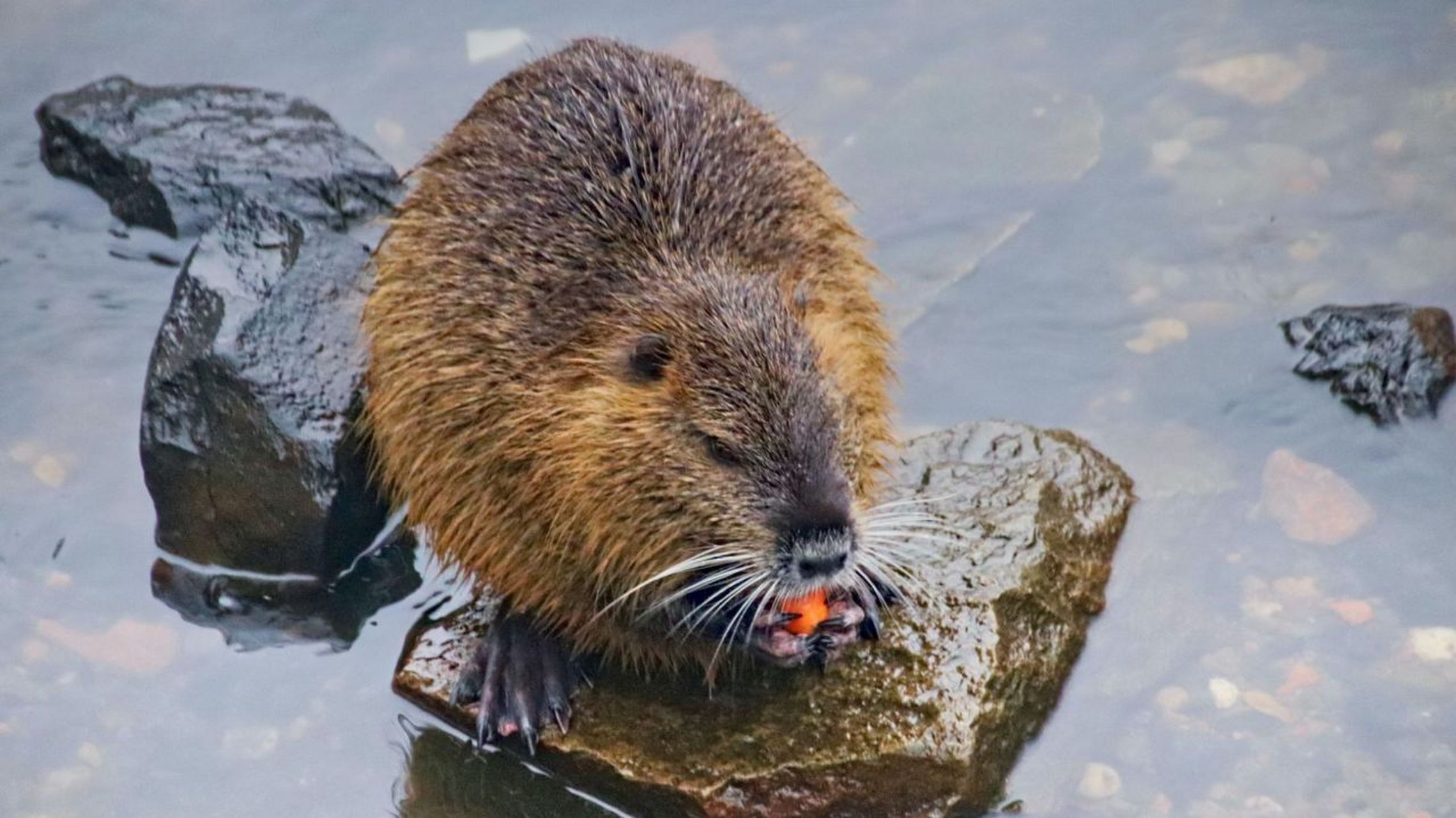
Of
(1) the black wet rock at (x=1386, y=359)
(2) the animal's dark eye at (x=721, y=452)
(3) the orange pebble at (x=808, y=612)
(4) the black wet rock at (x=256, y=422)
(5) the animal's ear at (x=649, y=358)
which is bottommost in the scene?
(1) the black wet rock at (x=1386, y=359)

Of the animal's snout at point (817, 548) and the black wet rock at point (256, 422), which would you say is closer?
the animal's snout at point (817, 548)

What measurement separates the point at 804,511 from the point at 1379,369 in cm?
250

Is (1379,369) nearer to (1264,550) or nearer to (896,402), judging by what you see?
(1264,550)

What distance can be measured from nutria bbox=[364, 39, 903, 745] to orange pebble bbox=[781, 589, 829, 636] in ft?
0.09

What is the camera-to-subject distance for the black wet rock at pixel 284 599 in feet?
17.6

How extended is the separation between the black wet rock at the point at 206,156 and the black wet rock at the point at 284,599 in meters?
1.21

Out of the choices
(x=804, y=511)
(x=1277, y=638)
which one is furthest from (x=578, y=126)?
(x=1277, y=638)

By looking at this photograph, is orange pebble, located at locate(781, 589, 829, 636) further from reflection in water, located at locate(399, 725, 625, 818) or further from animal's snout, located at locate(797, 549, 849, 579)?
reflection in water, located at locate(399, 725, 625, 818)

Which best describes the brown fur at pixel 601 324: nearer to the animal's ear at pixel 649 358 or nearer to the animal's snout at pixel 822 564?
the animal's ear at pixel 649 358

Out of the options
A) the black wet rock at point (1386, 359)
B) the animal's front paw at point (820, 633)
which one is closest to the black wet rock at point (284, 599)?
the animal's front paw at point (820, 633)

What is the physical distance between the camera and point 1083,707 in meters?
5.14

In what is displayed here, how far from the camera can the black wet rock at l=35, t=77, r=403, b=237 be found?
6.08m

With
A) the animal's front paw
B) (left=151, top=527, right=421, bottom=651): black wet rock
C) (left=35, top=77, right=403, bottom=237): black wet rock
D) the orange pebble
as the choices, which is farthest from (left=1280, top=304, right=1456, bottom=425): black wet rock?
(left=35, top=77, right=403, bottom=237): black wet rock

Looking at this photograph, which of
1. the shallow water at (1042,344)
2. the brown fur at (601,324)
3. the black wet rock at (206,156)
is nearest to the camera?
the brown fur at (601,324)
